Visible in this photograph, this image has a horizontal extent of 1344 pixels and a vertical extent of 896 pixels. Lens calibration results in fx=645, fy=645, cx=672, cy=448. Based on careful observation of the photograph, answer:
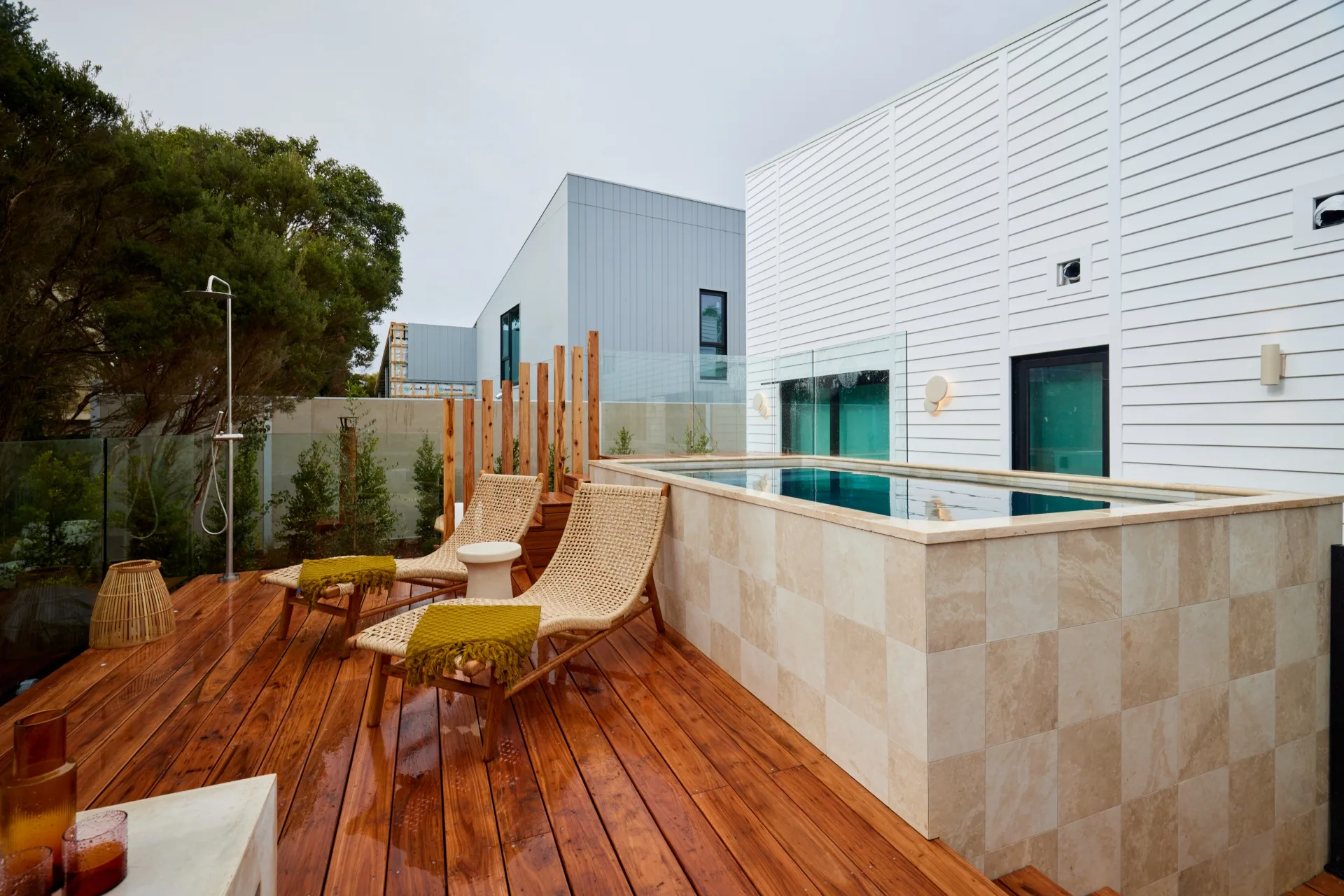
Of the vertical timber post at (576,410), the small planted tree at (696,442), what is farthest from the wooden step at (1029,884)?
the small planted tree at (696,442)

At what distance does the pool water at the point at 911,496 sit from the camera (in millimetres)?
2326

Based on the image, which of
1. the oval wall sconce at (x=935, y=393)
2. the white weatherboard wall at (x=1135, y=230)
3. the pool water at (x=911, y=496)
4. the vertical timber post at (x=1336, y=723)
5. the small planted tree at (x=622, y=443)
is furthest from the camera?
the small planted tree at (x=622, y=443)

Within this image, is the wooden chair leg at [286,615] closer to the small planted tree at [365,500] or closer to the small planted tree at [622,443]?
the small planted tree at [365,500]

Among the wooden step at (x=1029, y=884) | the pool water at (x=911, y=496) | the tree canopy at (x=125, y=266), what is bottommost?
the wooden step at (x=1029, y=884)

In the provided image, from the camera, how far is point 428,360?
65.4 feet

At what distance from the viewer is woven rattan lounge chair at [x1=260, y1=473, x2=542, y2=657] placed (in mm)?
3426

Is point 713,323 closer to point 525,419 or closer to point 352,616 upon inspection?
point 525,419

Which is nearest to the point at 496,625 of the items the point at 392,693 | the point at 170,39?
the point at 392,693

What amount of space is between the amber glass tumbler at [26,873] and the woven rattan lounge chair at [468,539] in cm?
236

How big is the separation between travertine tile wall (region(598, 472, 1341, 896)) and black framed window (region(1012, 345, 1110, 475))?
8.29ft

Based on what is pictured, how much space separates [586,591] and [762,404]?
4.53 m

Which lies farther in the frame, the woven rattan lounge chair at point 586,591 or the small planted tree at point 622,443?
the small planted tree at point 622,443

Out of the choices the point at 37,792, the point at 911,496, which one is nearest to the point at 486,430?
the point at 911,496

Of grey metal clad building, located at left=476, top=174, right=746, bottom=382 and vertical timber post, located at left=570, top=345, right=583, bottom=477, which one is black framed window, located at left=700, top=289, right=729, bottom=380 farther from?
vertical timber post, located at left=570, top=345, right=583, bottom=477
